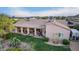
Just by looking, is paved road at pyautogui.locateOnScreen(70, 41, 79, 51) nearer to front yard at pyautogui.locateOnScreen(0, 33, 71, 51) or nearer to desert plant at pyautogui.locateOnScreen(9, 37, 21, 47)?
front yard at pyautogui.locateOnScreen(0, 33, 71, 51)

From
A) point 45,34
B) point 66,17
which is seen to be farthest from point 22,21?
point 66,17

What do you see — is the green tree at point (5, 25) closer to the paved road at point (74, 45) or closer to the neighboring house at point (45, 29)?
the neighboring house at point (45, 29)

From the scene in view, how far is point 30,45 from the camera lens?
6.35 ft

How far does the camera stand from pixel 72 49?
6.37ft

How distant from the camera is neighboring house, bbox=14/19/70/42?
1935 mm

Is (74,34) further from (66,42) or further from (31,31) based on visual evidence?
(31,31)

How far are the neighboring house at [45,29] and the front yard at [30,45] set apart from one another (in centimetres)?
5

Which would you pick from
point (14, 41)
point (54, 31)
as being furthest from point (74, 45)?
point (14, 41)

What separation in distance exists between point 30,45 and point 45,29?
200 mm

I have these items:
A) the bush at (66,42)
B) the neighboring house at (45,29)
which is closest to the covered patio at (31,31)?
the neighboring house at (45,29)

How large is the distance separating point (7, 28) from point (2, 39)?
0.11 metres

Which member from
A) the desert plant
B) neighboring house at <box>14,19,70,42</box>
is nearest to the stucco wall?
neighboring house at <box>14,19,70,42</box>

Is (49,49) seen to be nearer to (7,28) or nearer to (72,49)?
(72,49)

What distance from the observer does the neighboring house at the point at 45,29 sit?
1.93m
